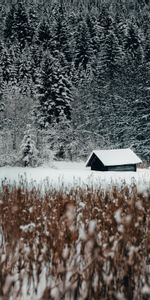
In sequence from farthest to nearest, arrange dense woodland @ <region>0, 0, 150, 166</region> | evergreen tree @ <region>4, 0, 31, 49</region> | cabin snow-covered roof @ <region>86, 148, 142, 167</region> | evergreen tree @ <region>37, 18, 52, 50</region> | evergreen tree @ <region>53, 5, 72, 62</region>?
evergreen tree @ <region>4, 0, 31, 49</region> → evergreen tree @ <region>37, 18, 52, 50</region> → evergreen tree @ <region>53, 5, 72, 62</region> → dense woodland @ <region>0, 0, 150, 166</region> → cabin snow-covered roof @ <region>86, 148, 142, 167</region>

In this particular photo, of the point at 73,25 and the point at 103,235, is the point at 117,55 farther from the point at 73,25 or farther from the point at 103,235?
the point at 103,235

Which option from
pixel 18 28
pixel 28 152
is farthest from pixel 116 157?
pixel 18 28

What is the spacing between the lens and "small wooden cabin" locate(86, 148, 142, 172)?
24734 millimetres

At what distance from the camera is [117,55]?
4972 centimetres

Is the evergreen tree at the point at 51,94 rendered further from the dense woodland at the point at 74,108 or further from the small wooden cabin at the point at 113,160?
the small wooden cabin at the point at 113,160

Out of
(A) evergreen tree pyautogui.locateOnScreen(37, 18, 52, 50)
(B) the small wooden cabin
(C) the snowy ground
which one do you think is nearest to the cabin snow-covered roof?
(B) the small wooden cabin

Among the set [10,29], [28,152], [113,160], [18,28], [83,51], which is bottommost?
[113,160]

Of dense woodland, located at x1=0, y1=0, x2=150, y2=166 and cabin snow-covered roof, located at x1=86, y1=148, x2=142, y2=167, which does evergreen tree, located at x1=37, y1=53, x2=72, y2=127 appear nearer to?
dense woodland, located at x1=0, y1=0, x2=150, y2=166

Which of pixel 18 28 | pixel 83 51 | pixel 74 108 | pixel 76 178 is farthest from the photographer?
pixel 18 28

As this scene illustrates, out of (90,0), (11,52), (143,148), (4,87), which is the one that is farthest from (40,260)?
(90,0)

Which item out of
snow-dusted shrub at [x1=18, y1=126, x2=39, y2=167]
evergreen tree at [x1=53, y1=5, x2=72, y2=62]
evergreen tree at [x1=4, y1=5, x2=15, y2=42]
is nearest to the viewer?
snow-dusted shrub at [x1=18, y1=126, x2=39, y2=167]

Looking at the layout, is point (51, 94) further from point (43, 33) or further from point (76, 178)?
point (43, 33)

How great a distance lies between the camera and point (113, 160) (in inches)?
981

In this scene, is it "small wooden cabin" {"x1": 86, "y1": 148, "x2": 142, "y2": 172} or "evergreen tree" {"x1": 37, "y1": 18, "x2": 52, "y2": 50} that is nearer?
"small wooden cabin" {"x1": 86, "y1": 148, "x2": 142, "y2": 172}
